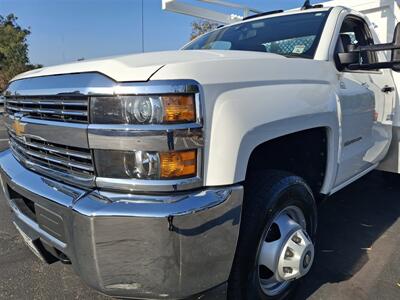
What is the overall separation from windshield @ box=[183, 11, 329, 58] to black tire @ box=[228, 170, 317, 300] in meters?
1.07

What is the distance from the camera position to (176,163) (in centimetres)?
Result: 180

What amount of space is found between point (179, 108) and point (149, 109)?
131mm

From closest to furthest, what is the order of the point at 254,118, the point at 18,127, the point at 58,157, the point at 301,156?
the point at 254,118, the point at 58,157, the point at 18,127, the point at 301,156

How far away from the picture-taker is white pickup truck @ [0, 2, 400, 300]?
5.79ft

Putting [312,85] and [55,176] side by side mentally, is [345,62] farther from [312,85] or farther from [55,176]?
[55,176]

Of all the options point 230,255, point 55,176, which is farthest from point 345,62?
point 55,176

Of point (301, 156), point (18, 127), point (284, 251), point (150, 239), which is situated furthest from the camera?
point (301, 156)

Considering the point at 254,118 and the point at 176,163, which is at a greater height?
the point at 254,118

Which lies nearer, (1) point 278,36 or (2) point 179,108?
(2) point 179,108

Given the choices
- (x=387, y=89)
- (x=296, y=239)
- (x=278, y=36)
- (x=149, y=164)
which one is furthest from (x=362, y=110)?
(x=149, y=164)

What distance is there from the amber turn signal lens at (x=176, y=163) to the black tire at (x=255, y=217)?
50cm

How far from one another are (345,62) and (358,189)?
2.69 m

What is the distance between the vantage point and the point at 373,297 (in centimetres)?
273

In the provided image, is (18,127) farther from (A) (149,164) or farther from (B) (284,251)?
(B) (284,251)
